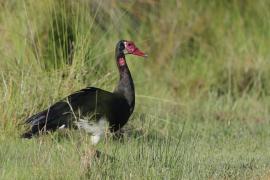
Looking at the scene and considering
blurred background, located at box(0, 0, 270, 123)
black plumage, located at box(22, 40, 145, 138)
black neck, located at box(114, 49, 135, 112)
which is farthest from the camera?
blurred background, located at box(0, 0, 270, 123)

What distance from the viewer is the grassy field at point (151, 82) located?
6707 millimetres

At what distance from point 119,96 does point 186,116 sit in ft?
7.34

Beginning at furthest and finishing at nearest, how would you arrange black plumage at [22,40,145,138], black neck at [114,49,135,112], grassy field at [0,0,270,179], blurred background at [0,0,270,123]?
blurred background at [0,0,270,123]
black neck at [114,49,135,112]
black plumage at [22,40,145,138]
grassy field at [0,0,270,179]

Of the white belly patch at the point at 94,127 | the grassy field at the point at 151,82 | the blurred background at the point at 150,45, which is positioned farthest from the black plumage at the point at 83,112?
the blurred background at the point at 150,45

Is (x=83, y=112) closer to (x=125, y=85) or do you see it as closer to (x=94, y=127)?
(x=94, y=127)

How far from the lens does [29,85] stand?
8883mm

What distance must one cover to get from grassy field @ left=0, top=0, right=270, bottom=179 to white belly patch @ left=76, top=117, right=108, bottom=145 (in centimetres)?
13

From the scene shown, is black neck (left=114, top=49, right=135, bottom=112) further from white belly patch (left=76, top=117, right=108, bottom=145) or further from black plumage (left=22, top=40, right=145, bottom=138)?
white belly patch (left=76, top=117, right=108, bottom=145)

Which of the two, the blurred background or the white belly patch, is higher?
the blurred background

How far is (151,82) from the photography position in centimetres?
1136

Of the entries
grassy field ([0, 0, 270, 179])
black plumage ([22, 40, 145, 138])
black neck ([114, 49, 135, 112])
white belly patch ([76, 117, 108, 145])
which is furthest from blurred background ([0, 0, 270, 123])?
white belly patch ([76, 117, 108, 145])

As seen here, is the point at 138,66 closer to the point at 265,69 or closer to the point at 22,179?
the point at 265,69

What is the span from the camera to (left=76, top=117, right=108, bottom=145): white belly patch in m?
7.82

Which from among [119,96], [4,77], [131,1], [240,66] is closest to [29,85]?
[4,77]
